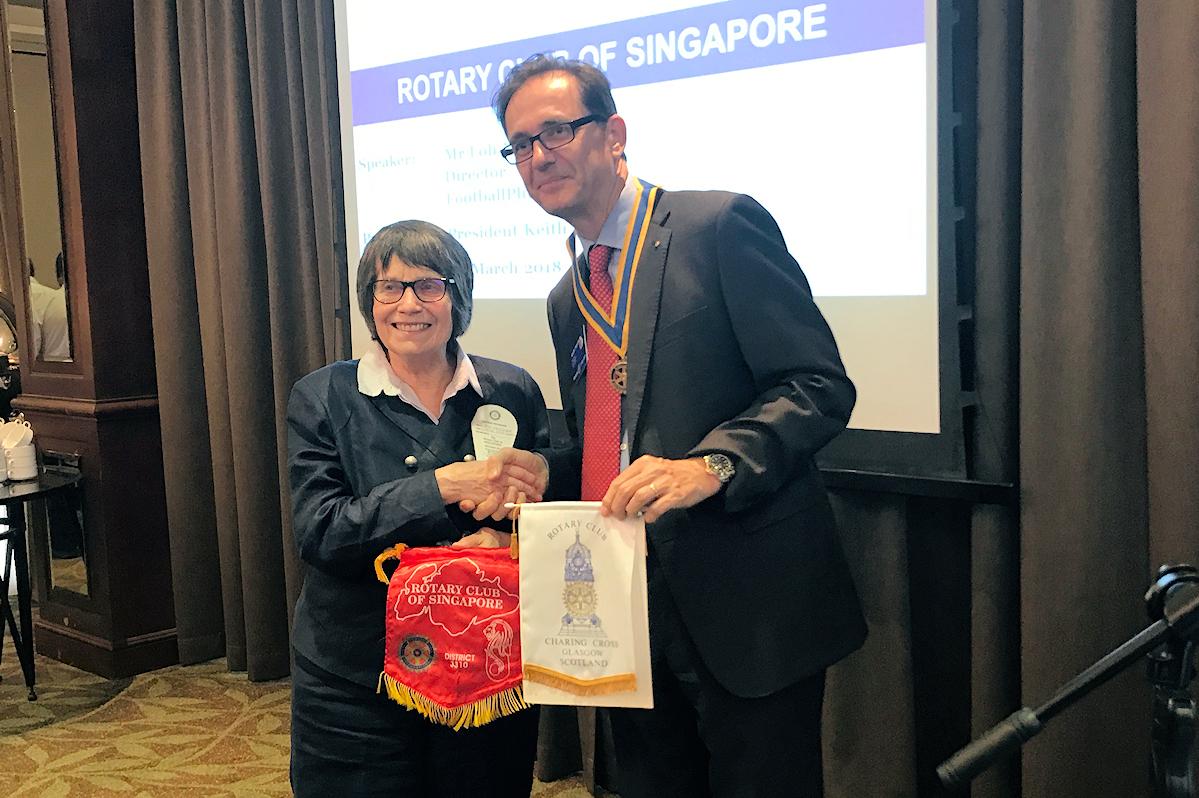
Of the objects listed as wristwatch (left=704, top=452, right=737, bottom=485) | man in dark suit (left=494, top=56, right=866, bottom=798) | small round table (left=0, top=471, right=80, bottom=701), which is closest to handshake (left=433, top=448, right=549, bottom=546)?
man in dark suit (left=494, top=56, right=866, bottom=798)

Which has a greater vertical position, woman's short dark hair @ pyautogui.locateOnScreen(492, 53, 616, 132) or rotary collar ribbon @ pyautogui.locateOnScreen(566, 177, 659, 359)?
woman's short dark hair @ pyautogui.locateOnScreen(492, 53, 616, 132)

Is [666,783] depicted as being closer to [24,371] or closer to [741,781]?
[741,781]

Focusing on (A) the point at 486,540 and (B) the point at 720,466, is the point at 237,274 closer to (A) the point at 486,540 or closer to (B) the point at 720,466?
(A) the point at 486,540

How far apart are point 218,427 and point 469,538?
222cm

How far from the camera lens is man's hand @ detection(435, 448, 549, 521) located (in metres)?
1.56

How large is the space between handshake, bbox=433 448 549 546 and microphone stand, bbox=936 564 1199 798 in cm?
73

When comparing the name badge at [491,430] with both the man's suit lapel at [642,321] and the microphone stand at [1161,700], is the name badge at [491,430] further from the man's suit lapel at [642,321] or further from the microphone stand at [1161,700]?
the microphone stand at [1161,700]

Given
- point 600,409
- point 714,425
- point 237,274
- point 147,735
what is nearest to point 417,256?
point 600,409

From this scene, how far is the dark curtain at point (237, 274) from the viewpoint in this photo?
324 centimetres

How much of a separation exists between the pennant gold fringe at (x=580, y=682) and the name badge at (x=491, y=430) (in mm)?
374

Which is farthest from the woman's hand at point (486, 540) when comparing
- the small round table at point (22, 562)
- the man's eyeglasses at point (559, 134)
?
the small round table at point (22, 562)

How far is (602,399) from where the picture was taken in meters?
1.54

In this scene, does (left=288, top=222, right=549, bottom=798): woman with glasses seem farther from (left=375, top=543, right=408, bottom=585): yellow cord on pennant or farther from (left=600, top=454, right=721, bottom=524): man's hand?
(left=600, top=454, right=721, bottom=524): man's hand

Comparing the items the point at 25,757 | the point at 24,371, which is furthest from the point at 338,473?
the point at 24,371
